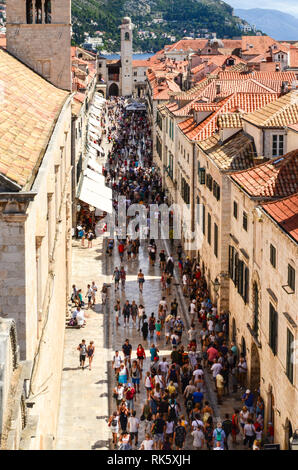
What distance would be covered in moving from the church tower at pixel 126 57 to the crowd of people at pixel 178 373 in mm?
140990

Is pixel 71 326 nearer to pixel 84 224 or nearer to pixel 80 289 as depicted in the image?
pixel 80 289

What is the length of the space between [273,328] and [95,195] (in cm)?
2980

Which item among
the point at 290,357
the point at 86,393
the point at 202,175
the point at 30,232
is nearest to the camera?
the point at 30,232

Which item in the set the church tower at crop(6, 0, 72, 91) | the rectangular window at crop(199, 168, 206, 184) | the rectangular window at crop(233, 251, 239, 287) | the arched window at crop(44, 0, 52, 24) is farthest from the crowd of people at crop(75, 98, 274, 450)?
the arched window at crop(44, 0, 52, 24)

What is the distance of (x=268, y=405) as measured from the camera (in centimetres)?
2447

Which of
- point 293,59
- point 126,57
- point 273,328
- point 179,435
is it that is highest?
point 273,328

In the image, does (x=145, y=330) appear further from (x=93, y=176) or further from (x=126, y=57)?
(x=126, y=57)

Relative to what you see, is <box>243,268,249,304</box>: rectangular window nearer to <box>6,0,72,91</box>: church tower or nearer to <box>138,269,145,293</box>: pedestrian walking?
<box>138,269,145,293</box>: pedestrian walking

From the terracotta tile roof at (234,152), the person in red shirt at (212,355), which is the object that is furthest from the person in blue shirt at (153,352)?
the terracotta tile roof at (234,152)

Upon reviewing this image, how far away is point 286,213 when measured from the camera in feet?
76.6

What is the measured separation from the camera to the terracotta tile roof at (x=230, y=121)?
3738 centimetres

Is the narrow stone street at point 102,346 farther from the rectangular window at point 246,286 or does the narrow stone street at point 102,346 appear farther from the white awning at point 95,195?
the rectangular window at point 246,286

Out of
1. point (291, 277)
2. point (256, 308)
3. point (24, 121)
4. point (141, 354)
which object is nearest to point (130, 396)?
point (141, 354)

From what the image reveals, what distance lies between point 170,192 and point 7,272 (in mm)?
42930
